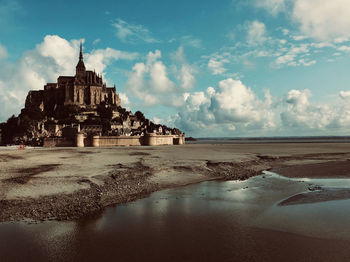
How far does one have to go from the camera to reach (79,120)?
84.7 m

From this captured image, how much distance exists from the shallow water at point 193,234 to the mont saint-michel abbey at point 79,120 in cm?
5297

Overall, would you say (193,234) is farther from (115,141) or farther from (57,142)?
(57,142)

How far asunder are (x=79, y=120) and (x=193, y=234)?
275 ft

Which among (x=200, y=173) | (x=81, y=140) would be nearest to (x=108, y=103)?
(x=81, y=140)

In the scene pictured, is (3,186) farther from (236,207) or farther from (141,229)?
(236,207)

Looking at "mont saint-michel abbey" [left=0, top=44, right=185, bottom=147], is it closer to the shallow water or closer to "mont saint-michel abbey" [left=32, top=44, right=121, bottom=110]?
"mont saint-michel abbey" [left=32, top=44, right=121, bottom=110]

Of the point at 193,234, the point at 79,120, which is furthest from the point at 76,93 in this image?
the point at 193,234

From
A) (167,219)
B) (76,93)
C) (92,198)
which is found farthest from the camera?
(76,93)

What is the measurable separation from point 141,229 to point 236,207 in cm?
476

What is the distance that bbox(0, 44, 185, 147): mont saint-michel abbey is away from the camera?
212 ft

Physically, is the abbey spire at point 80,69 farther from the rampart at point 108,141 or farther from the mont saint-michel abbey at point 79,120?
the rampart at point 108,141

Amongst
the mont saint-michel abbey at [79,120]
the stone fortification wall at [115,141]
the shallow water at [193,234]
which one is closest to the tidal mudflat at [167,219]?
the shallow water at [193,234]

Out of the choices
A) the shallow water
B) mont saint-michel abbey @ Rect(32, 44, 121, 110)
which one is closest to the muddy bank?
the shallow water

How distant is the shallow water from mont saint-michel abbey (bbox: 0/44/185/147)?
2086 inches
